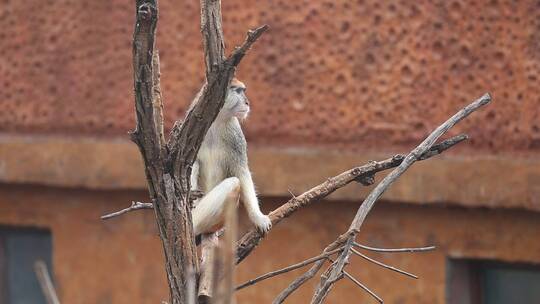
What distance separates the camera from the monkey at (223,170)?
3.60 meters

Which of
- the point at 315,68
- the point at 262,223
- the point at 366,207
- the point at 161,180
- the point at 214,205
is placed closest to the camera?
the point at 161,180

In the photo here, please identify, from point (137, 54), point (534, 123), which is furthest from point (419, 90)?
point (137, 54)

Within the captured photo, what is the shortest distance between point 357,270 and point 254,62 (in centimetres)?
105

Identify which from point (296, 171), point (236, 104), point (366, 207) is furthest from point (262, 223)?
point (296, 171)

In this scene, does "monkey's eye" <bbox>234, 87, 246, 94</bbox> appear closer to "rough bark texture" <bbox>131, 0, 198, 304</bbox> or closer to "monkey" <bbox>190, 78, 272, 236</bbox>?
"monkey" <bbox>190, 78, 272, 236</bbox>

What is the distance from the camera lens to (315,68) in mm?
5277

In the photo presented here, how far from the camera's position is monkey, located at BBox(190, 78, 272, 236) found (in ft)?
11.8

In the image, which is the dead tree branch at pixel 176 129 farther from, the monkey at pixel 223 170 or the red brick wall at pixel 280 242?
the red brick wall at pixel 280 242

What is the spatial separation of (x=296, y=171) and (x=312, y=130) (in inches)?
7.7

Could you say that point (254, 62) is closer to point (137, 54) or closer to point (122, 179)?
point (122, 179)

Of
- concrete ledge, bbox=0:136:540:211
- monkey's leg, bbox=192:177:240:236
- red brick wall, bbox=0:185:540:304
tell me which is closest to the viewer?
monkey's leg, bbox=192:177:240:236

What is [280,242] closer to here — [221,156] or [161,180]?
[221,156]

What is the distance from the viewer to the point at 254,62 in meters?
5.39

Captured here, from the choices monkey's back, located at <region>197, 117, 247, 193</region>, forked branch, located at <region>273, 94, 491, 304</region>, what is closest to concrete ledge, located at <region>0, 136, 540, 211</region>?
monkey's back, located at <region>197, 117, 247, 193</region>
